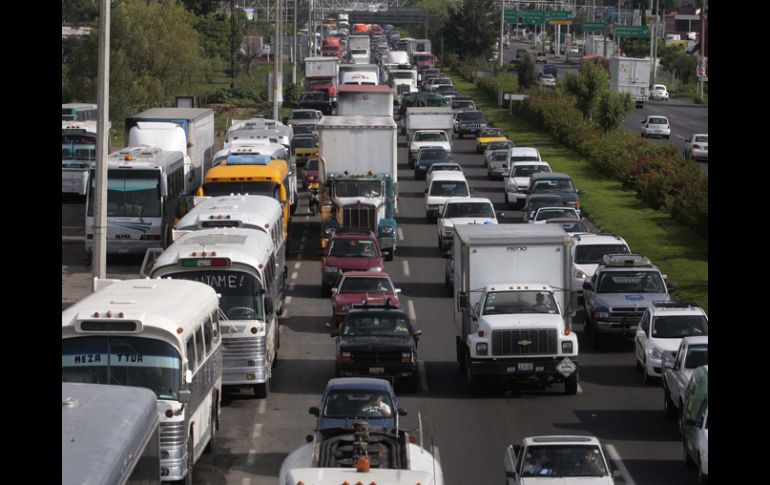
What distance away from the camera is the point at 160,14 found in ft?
286

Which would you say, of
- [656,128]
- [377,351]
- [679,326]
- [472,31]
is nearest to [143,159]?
[377,351]

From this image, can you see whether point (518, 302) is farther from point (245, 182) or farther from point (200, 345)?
point (245, 182)

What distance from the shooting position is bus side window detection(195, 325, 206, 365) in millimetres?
19750

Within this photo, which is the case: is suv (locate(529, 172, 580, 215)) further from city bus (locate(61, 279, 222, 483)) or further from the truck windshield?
city bus (locate(61, 279, 222, 483))

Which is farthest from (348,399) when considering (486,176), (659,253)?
(486,176)

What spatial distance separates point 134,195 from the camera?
40.9 m

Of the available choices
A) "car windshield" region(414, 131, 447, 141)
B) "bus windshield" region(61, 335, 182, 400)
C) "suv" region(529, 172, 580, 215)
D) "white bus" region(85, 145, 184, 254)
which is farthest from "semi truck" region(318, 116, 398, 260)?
"car windshield" region(414, 131, 447, 141)

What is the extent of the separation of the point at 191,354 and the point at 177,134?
30.1 m

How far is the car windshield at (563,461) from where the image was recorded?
1758 centimetres

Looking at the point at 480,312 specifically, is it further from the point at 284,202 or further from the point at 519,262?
the point at 284,202

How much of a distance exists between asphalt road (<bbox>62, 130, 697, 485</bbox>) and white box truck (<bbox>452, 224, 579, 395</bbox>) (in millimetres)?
658

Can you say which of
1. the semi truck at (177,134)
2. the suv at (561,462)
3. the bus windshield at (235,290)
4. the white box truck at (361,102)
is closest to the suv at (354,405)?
the suv at (561,462)

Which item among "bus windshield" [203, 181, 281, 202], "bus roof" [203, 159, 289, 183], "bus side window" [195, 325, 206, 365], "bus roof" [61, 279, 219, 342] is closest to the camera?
"bus roof" [61, 279, 219, 342]

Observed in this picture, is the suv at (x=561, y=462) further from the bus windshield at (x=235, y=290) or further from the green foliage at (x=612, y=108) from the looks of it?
the green foliage at (x=612, y=108)
